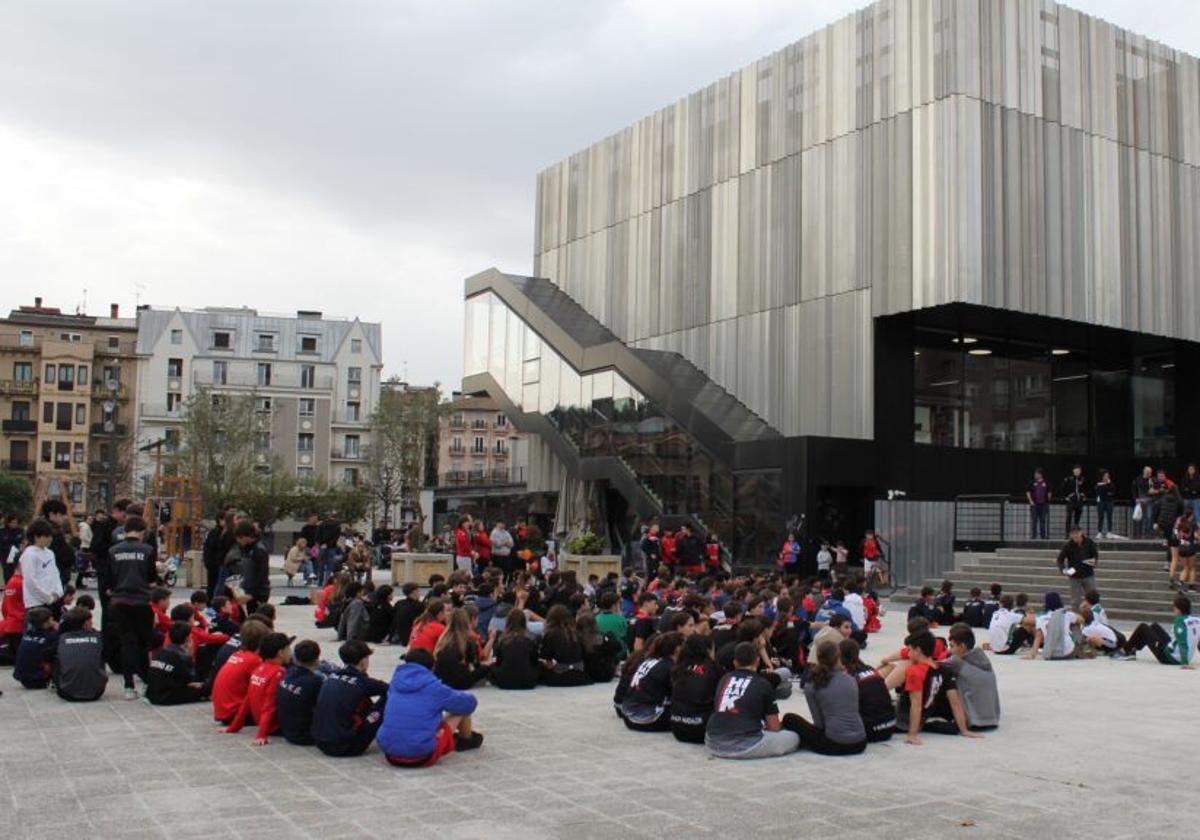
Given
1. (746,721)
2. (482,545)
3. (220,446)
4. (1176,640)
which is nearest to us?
(746,721)

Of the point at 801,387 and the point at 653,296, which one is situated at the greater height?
the point at 653,296

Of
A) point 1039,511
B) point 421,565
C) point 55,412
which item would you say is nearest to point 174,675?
point 421,565

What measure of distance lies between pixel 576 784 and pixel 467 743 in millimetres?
1432

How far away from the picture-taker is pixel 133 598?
11242 mm

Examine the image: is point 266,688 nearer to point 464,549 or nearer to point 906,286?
point 464,549

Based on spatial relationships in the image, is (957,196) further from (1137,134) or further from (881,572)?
(881,572)

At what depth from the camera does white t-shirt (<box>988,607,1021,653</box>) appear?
658 inches

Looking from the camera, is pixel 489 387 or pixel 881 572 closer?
pixel 881 572

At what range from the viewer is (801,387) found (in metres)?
33.1

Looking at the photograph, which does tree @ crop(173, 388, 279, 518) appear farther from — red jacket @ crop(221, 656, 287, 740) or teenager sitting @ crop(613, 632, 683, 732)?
teenager sitting @ crop(613, 632, 683, 732)

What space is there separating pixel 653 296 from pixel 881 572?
49.5 feet

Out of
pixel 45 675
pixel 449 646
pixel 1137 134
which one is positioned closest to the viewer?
pixel 449 646

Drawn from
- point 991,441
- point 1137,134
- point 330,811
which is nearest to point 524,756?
point 330,811

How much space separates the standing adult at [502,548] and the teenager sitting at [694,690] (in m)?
16.6
